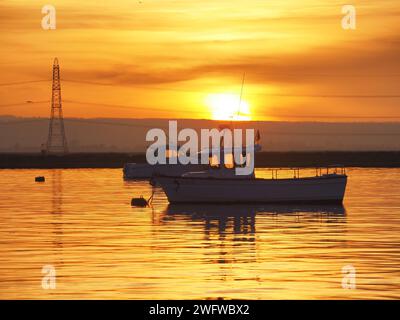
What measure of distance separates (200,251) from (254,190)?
27638 millimetres

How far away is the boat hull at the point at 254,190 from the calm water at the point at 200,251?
786 mm

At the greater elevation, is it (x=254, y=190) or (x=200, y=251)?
(x=254, y=190)

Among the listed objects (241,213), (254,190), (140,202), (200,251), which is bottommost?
(200,251)

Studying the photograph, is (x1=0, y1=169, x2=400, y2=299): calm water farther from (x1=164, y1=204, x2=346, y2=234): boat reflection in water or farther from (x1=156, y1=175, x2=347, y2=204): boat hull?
(x1=156, y1=175, x2=347, y2=204): boat hull

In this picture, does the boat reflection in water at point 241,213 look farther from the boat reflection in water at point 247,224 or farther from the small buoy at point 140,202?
the small buoy at point 140,202

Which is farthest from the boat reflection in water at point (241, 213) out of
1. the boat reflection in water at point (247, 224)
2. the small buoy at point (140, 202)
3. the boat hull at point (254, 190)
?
the small buoy at point (140, 202)

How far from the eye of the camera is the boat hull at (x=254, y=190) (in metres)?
65.2

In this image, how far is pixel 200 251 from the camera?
1495 inches

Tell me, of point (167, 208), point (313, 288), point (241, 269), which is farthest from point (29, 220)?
point (313, 288)

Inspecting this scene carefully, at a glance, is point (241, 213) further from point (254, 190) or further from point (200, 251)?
point (200, 251)

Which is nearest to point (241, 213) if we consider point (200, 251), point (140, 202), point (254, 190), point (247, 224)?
point (254, 190)

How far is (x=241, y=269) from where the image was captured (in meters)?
31.8

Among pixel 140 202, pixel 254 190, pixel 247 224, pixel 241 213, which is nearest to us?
pixel 247 224
